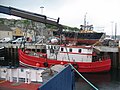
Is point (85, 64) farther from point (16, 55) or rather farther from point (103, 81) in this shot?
point (16, 55)

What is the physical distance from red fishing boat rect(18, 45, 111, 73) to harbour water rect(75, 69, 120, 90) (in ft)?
2.87

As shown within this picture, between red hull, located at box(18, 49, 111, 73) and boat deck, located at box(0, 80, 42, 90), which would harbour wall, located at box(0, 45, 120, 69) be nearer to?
red hull, located at box(18, 49, 111, 73)

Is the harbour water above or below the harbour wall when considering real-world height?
below

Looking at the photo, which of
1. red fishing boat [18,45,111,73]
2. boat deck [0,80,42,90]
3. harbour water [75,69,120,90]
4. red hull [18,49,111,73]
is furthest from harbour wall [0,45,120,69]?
boat deck [0,80,42,90]

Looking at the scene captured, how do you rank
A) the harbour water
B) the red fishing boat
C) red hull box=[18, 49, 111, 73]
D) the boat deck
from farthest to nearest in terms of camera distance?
red hull box=[18, 49, 111, 73] → the red fishing boat → the harbour water → the boat deck

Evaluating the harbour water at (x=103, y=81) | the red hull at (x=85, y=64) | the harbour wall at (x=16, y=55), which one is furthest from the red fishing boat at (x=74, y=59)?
the harbour wall at (x=16, y=55)

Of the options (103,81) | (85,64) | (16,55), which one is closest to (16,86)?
(103,81)

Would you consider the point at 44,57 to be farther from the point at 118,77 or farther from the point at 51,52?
the point at 118,77

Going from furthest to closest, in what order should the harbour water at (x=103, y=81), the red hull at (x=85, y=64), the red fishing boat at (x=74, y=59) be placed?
the red hull at (x=85, y=64) → the red fishing boat at (x=74, y=59) → the harbour water at (x=103, y=81)

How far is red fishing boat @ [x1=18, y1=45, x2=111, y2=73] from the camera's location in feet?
84.8

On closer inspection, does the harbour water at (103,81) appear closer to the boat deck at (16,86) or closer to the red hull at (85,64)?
the red hull at (85,64)

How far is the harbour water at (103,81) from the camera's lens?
820 inches

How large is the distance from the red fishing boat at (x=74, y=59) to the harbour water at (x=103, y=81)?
0.88m

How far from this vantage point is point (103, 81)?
77.2ft
